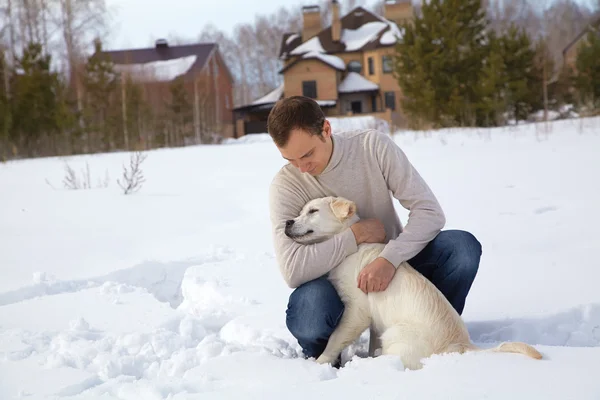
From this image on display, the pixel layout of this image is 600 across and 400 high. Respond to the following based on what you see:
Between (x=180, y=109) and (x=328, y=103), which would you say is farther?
(x=328, y=103)

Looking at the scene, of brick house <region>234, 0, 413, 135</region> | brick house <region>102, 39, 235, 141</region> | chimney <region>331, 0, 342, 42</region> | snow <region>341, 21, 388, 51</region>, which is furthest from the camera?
snow <region>341, 21, 388, 51</region>

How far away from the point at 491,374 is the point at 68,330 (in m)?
2.54

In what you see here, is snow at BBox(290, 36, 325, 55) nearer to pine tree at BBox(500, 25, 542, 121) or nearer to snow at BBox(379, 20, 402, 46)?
snow at BBox(379, 20, 402, 46)

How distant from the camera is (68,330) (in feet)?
11.6

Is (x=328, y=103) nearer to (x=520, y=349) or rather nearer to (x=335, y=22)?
(x=335, y=22)

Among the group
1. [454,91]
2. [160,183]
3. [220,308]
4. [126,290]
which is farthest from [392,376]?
[454,91]

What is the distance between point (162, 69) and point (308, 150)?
36.2 metres

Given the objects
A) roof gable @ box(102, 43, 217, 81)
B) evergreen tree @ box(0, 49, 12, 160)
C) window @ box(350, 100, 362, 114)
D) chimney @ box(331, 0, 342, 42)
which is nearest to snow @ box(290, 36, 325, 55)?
chimney @ box(331, 0, 342, 42)

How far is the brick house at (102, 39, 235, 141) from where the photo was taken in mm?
34156

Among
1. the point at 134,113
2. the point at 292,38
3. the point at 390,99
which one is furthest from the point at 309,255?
the point at 292,38

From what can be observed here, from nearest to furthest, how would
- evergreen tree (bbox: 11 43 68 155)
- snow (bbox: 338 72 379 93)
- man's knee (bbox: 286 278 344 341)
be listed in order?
1. man's knee (bbox: 286 278 344 341)
2. evergreen tree (bbox: 11 43 68 155)
3. snow (bbox: 338 72 379 93)

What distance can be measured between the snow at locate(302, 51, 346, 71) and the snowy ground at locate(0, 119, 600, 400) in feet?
82.0

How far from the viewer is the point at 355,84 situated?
114 feet

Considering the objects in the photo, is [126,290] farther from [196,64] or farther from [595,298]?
[196,64]
